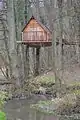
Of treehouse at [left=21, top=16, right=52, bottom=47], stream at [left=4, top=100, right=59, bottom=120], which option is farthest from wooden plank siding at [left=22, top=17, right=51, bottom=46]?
stream at [left=4, top=100, right=59, bottom=120]

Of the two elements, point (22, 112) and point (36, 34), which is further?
point (36, 34)

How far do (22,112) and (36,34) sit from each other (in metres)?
7.41

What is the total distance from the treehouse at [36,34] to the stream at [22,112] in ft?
14.9

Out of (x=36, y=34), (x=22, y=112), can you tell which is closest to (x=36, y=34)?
(x=36, y=34)

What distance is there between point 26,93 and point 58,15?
5.38m

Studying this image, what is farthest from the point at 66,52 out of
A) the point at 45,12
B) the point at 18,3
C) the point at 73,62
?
the point at 18,3

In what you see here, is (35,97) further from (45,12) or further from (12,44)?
(45,12)

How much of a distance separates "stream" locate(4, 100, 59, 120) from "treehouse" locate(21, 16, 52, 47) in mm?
4547

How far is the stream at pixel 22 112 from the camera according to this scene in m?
15.0

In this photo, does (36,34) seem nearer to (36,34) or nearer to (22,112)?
(36,34)

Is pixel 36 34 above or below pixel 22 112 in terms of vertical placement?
above

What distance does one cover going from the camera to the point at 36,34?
2256 centimetres

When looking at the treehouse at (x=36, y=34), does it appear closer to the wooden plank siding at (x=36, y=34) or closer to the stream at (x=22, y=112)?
the wooden plank siding at (x=36, y=34)

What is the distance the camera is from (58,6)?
21438 millimetres
